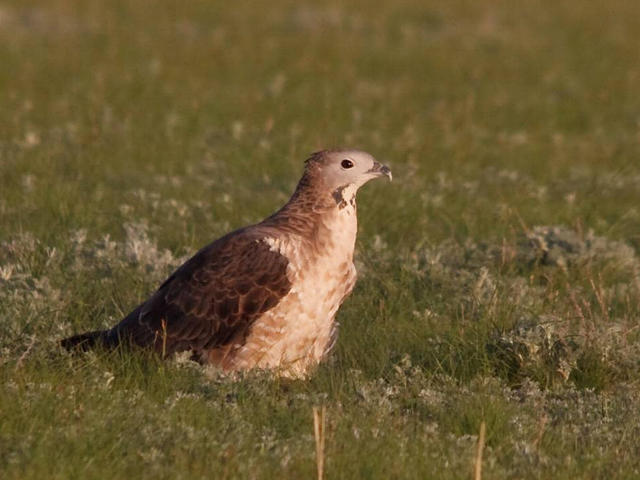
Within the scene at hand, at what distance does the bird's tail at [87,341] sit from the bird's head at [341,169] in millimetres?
1602

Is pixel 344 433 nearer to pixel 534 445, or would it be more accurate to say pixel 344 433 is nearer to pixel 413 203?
pixel 534 445

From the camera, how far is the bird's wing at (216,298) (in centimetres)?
795

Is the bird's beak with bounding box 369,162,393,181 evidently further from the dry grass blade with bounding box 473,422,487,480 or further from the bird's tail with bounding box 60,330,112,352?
the dry grass blade with bounding box 473,422,487,480

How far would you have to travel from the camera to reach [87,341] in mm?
8125

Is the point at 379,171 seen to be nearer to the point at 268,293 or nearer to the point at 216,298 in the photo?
the point at 268,293

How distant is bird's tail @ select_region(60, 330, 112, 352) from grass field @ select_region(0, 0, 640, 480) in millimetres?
96

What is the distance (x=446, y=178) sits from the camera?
14523 mm

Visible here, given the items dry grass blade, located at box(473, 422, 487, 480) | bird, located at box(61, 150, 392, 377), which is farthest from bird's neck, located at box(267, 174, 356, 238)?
dry grass blade, located at box(473, 422, 487, 480)

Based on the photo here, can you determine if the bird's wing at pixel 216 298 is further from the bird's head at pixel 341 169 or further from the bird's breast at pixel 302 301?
the bird's head at pixel 341 169

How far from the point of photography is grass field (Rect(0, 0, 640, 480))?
6.73 m

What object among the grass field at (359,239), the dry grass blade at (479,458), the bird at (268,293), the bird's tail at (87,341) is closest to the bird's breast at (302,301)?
the bird at (268,293)

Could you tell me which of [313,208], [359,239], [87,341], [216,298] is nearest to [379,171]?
[313,208]

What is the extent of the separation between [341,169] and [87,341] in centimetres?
185

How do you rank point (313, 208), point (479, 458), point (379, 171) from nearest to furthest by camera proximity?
1. point (479, 458)
2. point (313, 208)
3. point (379, 171)
